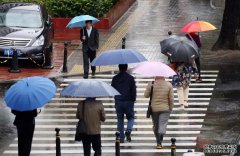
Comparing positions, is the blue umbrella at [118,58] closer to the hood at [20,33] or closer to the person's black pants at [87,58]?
the person's black pants at [87,58]

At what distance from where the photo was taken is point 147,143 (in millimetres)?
16516

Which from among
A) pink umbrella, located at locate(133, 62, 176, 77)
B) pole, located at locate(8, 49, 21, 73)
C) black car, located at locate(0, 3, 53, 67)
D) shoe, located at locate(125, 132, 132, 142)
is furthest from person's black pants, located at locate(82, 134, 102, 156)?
black car, located at locate(0, 3, 53, 67)

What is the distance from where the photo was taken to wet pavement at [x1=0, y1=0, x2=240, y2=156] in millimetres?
17344

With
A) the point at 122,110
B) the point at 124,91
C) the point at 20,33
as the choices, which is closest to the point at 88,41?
the point at 20,33

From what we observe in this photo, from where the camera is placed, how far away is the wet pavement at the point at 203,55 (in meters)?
17.3

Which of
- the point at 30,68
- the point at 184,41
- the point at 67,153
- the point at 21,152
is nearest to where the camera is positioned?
the point at 21,152

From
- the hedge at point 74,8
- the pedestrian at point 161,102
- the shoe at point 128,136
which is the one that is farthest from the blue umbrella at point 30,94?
A: the hedge at point 74,8

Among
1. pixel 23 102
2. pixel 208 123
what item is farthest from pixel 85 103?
pixel 208 123

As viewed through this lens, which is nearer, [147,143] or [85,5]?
[147,143]

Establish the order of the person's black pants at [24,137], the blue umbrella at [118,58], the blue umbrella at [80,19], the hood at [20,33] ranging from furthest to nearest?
the hood at [20,33], the blue umbrella at [80,19], the blue umbrella at [118,58], the person's black pants at [24,137]

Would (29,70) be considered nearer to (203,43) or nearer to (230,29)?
(203,43)

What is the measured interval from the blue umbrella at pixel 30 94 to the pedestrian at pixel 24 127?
1.70ft

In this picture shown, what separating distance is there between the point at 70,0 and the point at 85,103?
1793cm

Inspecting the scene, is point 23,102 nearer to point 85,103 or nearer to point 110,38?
point 85,103
